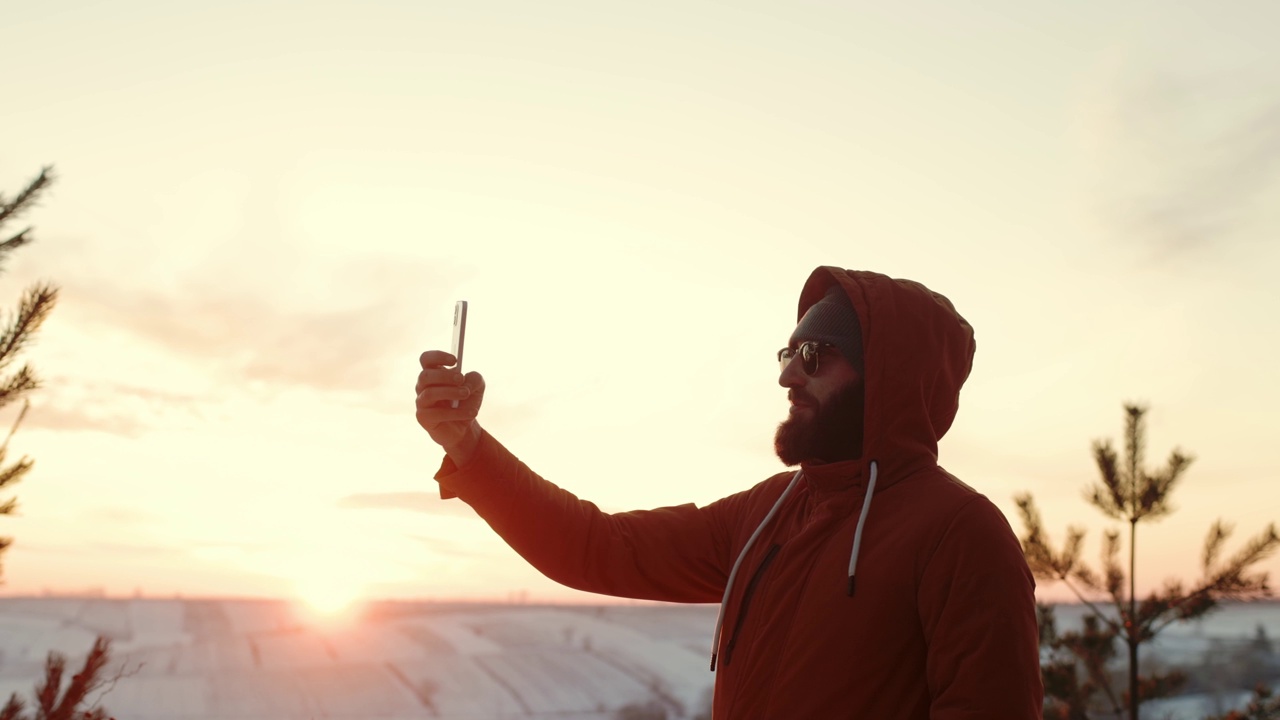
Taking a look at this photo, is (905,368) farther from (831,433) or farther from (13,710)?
(13,710)

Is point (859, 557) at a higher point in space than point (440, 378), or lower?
lower

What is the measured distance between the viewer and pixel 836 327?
2.58m

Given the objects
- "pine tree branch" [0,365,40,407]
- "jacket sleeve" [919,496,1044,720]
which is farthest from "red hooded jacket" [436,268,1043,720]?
"pine tree branch" [0,365,40,407]

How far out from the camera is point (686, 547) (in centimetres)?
288

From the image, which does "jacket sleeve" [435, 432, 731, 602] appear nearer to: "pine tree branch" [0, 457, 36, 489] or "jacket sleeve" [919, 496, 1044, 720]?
"jacket sleeve" [919, 496, 1044, 720]

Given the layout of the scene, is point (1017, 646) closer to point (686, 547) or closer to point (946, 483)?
point (946, 483)

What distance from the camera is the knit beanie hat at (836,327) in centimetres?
255

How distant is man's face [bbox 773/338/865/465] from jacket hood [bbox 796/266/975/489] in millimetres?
71

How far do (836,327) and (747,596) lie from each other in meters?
0.75

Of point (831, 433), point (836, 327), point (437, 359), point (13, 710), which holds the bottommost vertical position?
point (13, 710)

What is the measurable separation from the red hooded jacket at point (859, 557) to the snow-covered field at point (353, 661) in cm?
1545

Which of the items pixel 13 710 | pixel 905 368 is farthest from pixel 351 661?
pixel 905 368

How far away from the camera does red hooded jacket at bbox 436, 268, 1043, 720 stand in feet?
6.40

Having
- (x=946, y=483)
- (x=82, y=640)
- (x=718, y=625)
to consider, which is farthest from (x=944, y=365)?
(x=82, y=640)
